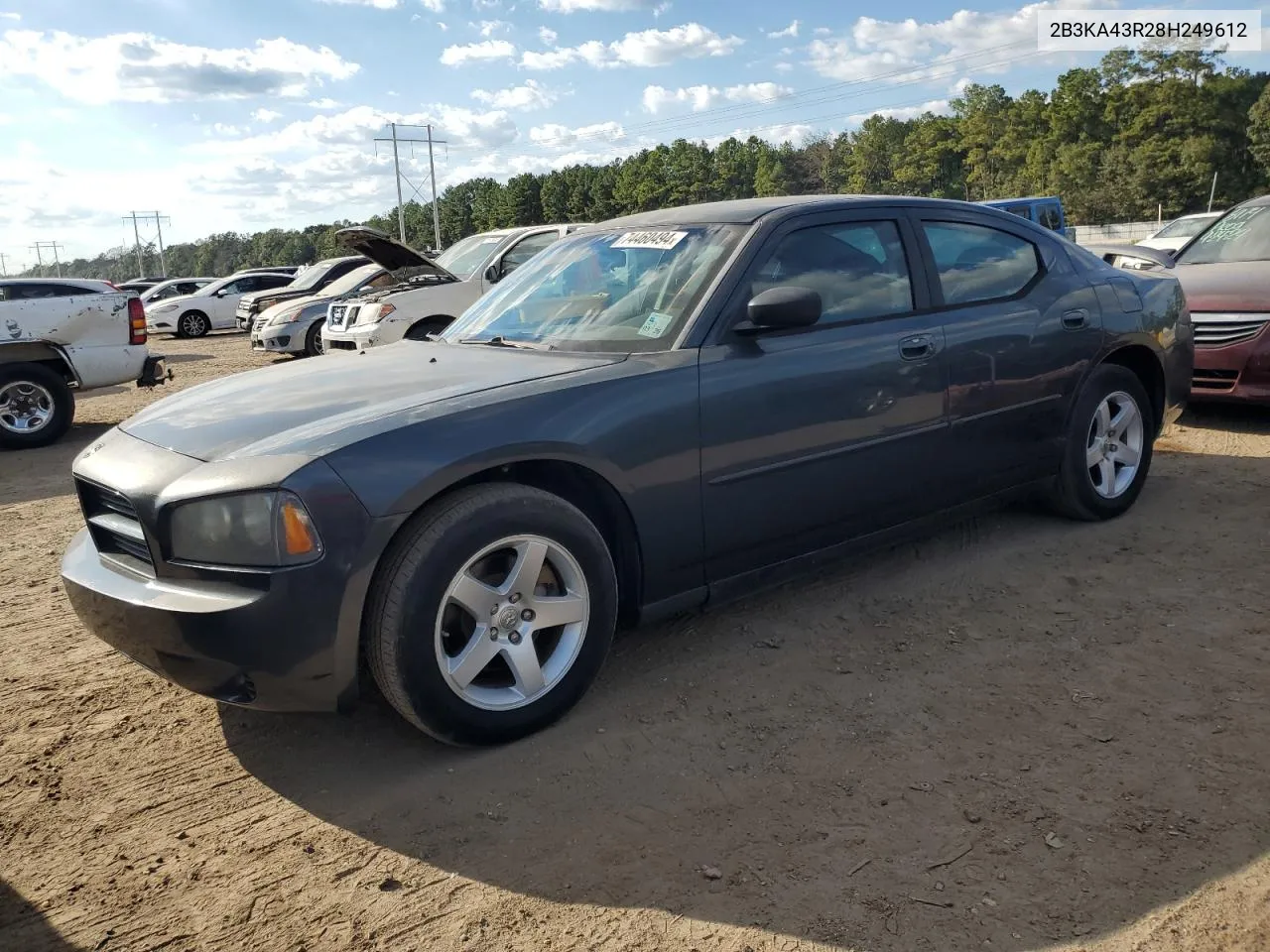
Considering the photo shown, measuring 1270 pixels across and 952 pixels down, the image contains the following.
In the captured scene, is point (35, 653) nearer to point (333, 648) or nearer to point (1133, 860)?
point (333, 648)

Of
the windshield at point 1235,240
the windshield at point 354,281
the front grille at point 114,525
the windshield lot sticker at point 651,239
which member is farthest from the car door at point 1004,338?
the windshield at point 354,281

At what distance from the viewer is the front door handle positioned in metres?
3.85

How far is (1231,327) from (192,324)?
24546 mm

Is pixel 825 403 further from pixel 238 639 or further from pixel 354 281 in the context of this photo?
pixel 354 281

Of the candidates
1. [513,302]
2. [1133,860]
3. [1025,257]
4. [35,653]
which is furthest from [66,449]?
[1133,860]

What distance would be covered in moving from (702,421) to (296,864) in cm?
180

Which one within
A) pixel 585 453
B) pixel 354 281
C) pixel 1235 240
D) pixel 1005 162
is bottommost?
pixel 585 453

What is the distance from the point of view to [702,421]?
3.27 meters

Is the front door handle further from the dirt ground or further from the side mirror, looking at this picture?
the dirt ground

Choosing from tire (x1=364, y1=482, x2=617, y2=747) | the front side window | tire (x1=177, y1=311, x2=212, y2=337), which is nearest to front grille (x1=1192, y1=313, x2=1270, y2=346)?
tire (x1=364, y1=482, x2=617, y2=747)

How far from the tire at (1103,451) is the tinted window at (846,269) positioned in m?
1.33

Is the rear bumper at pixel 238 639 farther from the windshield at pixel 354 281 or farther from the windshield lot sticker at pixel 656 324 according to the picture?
the windshield at pixel 354 281

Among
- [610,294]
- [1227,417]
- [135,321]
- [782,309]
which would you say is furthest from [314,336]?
[782,309]

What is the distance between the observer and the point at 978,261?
4.31 meters
